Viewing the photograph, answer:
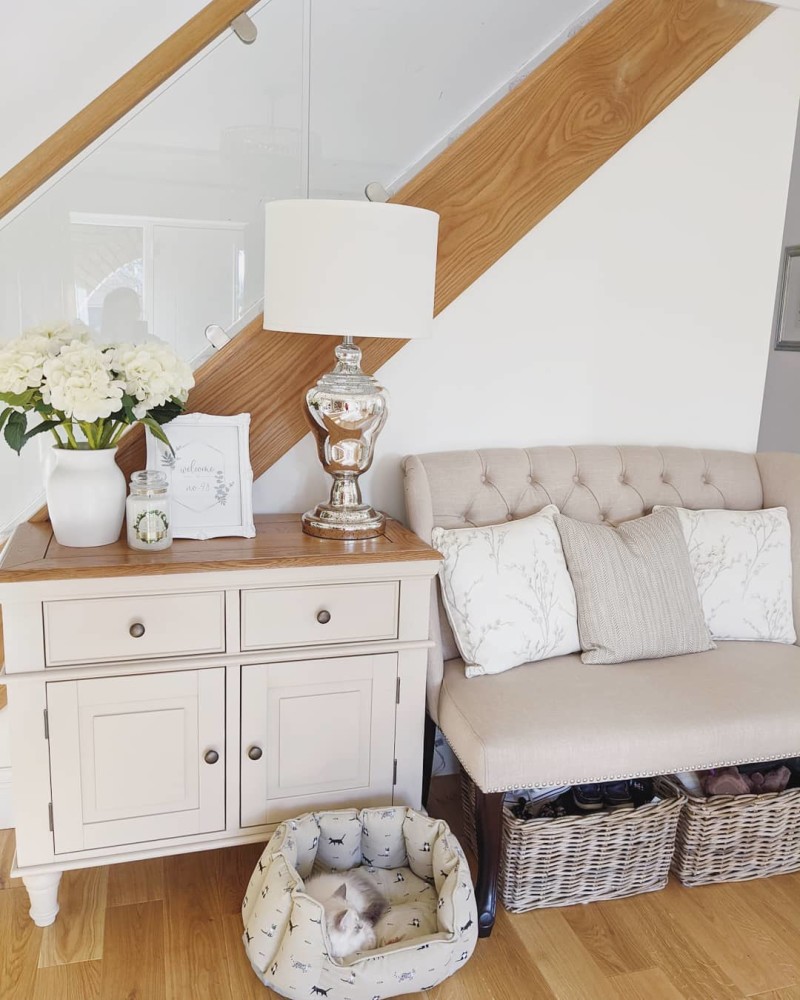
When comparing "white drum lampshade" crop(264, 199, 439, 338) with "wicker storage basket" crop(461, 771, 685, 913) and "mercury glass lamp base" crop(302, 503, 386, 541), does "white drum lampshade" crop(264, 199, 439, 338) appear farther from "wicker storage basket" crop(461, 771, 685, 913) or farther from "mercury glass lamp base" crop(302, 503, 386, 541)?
"wicker storage basket" crop(461, 771, 685, 913)

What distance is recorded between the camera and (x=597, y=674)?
6.46ft

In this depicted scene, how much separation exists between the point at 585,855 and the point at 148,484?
1250 mm

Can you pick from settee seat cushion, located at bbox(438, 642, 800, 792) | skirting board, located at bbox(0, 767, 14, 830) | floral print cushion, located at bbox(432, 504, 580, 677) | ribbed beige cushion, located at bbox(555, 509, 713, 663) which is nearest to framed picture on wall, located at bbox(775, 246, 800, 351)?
ribbed beige cushion, located at bbox(555, 509, 713, 663)

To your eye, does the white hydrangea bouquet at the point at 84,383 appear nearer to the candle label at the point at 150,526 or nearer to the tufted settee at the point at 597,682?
the candle label at the point at 150,526

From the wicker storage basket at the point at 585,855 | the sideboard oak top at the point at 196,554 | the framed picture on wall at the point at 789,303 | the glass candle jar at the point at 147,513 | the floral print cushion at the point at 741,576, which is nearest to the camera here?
the sideboard oak top at the point at 196,554

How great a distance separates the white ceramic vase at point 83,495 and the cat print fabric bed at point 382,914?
73 cm

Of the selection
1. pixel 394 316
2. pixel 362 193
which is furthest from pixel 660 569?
pixel 362 193

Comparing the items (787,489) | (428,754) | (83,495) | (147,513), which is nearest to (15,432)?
(83,495)

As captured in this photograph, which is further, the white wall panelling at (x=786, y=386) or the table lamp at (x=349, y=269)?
the white wall panelling at (x=786, y=386)

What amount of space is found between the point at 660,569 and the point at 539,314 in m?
0.78

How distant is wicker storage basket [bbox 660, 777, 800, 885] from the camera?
196cm

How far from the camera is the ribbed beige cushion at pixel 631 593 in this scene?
2.03 m

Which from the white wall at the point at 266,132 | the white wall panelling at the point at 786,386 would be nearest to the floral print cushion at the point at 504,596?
the white wall at the point at 266,132

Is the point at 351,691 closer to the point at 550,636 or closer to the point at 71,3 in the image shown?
the point at 550,636
